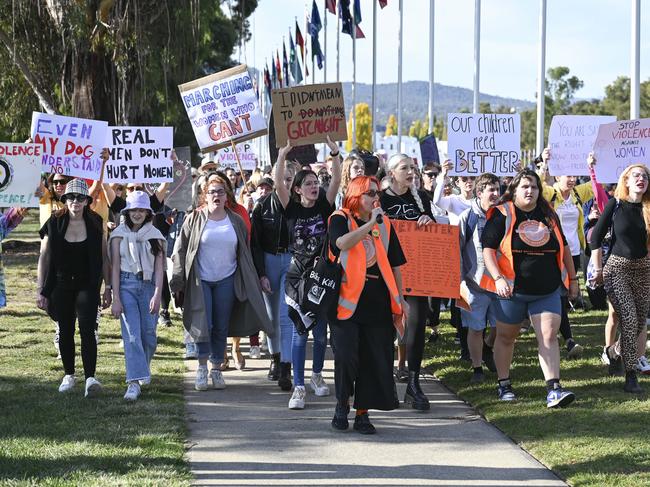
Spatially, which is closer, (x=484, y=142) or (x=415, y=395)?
(x=415, y=395)

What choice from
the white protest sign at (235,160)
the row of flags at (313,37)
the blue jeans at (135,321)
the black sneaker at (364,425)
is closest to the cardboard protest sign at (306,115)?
the blue jeans at (135,321)

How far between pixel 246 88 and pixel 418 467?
638 centimetres

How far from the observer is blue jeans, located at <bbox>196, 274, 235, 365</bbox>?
8.98 metres

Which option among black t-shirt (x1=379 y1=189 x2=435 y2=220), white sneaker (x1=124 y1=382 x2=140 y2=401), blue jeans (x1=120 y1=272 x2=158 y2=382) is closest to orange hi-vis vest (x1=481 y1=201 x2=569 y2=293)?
black t-shirt (x1=379 y1=189 x2=435 y2=220)

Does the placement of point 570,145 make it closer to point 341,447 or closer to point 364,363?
point 364,363

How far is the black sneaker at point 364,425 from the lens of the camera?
23.8ft

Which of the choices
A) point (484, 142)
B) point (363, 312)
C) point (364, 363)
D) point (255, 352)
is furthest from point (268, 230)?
point (484, 142)

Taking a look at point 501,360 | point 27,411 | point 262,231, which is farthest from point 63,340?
point 501,360

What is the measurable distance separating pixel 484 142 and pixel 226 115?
2.90 m

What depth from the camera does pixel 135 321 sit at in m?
8.52

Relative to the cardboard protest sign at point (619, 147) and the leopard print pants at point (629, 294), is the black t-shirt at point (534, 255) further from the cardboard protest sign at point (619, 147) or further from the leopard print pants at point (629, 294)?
the cardboard protest sign at point (619, 147)

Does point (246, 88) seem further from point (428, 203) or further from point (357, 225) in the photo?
point (357, 225)

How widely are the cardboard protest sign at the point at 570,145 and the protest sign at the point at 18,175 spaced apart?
17.5ft

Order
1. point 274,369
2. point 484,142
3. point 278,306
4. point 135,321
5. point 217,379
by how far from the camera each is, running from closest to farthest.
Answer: point 135,321, point 217,379, point 278,306, point 274,369, point 484,142
